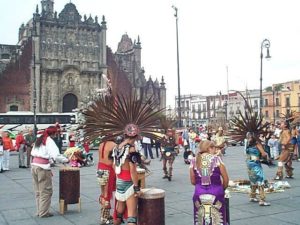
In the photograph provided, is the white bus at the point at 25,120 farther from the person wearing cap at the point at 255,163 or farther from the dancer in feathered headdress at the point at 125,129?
the dancer in feathered headdress at the point at 125,129

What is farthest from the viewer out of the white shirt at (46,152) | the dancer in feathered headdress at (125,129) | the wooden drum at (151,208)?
the white shirt at (46,152)

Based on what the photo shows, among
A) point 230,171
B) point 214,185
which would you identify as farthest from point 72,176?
point 230,171

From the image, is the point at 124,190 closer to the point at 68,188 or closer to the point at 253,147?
the point at 68,188

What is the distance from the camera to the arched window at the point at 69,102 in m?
40.2

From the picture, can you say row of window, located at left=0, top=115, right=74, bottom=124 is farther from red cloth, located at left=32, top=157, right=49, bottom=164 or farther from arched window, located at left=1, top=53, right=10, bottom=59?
red cloth, located at left=32, top=157, right=49, bottom=164

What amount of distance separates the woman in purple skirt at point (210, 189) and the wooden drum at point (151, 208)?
561 millimetres

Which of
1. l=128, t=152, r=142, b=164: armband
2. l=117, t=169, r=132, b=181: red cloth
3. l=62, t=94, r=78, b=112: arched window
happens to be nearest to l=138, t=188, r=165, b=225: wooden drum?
l=117, t=169, r=132, b=181: red cloth

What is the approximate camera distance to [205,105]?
319 feet

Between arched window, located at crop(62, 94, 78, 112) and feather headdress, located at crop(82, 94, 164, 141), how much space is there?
114 ft

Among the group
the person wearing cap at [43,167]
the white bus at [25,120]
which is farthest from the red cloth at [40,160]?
the white bus at [25,120]

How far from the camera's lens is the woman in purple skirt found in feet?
15.5

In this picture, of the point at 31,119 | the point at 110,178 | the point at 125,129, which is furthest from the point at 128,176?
the point at 31,119

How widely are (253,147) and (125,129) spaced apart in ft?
11.2

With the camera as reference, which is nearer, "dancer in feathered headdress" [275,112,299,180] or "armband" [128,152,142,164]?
"armband" [128,152,142,164]
